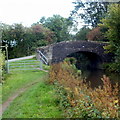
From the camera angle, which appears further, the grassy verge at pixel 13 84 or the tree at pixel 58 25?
the tree at pixel 58 25

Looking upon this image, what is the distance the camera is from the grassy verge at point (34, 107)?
3399 millimetres

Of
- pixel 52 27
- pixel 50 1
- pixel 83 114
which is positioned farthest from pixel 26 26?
pixel 83 114

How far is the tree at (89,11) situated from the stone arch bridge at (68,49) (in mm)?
4906

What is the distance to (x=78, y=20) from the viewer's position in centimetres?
2025

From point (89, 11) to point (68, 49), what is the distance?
800 centimetres

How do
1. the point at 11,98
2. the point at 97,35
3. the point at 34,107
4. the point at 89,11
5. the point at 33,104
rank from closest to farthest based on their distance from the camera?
the point at 34,107
the point at 33,104
the point at 11,98
the point at 97,35
the point at 89,11

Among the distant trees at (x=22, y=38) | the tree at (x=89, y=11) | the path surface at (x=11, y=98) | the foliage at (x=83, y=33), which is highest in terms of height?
the tree at (x=89, y=11)

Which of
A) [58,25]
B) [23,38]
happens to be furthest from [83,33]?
[23,38]

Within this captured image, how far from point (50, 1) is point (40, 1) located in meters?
0.30

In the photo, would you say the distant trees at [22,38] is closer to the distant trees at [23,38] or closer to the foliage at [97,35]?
the distant trees at [23,38]

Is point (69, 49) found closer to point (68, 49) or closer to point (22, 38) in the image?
point (68, 49)

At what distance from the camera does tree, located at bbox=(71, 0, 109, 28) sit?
17.5 metres

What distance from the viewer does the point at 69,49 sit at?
12953 mm

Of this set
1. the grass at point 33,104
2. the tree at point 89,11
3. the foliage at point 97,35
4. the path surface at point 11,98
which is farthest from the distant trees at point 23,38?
the grass at point 33,104
